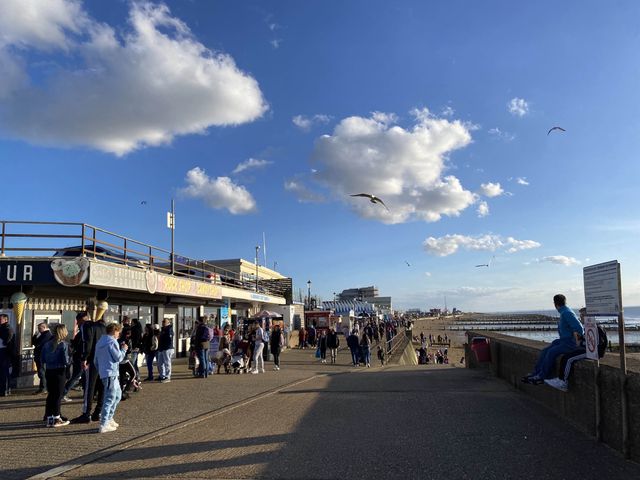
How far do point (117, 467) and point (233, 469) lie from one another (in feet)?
4.43

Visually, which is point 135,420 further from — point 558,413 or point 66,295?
point 66,295

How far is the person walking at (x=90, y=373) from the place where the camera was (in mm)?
8305

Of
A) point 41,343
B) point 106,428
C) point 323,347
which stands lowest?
point 323,347

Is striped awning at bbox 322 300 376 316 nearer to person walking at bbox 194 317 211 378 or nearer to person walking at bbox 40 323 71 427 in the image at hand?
person walking at bbox 194 317 211 378

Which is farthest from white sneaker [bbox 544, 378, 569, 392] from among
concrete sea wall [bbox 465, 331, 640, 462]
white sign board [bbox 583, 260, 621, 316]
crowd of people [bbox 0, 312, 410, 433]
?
crowd of people [bbox 0, 312, 410, 433]

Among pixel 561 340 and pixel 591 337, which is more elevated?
pixel 591 337

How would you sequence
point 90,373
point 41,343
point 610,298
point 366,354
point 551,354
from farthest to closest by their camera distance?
1. point 366,354
2. point 41,343
3. point 90,373
4. point 551,354
5. point 610,298

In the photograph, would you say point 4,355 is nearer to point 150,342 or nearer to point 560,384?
point 150,342

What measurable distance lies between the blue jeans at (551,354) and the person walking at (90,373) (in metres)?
6.99

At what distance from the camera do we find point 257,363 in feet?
54.1

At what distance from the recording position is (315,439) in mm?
6887

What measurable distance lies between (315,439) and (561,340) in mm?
3851

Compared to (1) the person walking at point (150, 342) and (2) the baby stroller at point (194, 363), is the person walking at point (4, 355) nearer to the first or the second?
(1) the person walking at point (150, 342)

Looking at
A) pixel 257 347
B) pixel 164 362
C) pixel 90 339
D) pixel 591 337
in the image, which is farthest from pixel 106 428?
pixel 257 347
